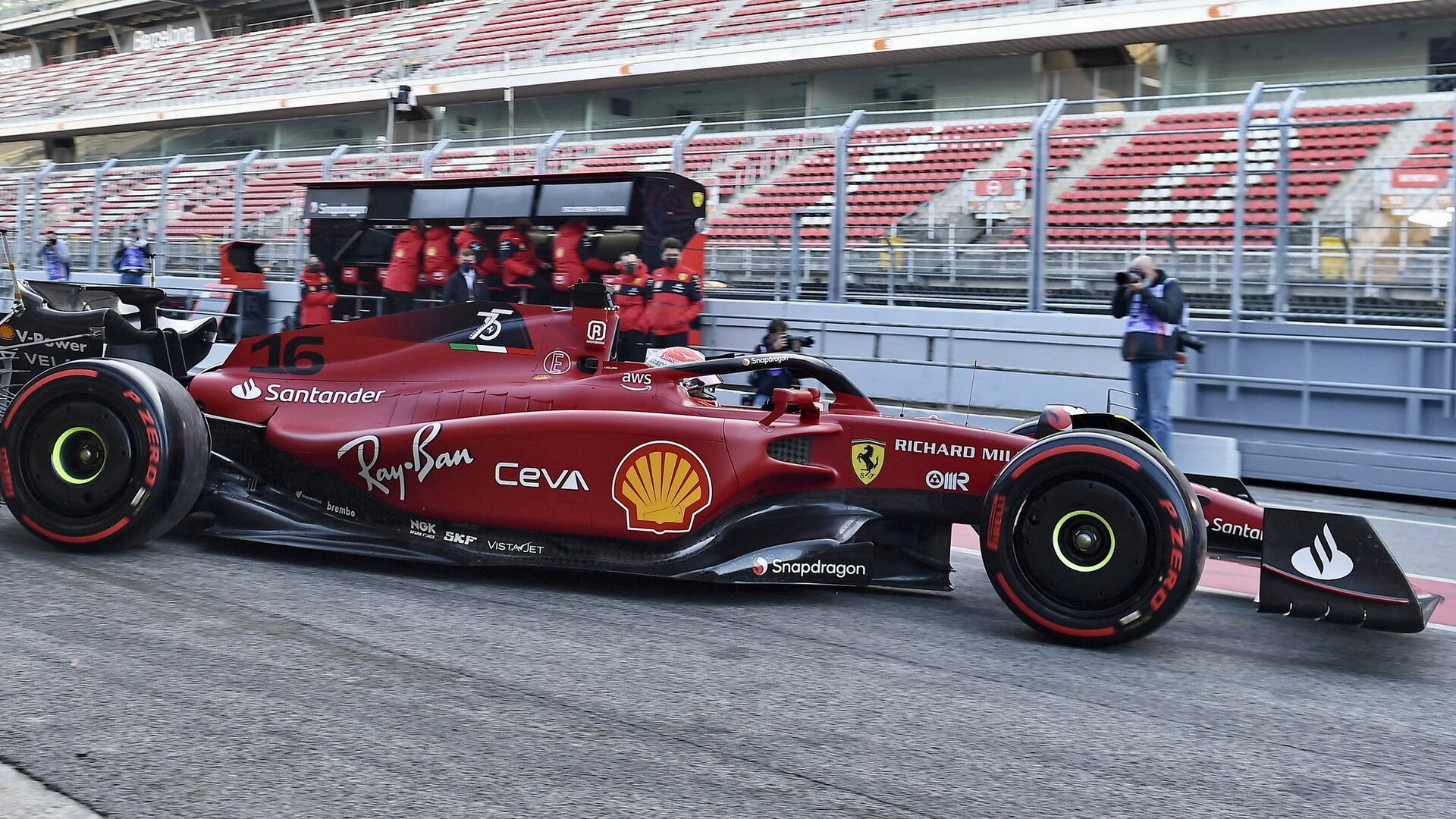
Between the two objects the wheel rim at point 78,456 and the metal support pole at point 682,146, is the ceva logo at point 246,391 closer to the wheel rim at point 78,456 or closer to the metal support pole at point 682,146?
the wheel rim at point 78,456

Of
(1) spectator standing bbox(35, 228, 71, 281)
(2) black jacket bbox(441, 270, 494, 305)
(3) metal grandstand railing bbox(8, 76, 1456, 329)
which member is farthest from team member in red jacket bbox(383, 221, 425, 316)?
(1) spectator standing bbox(35, 228, 71, 281)

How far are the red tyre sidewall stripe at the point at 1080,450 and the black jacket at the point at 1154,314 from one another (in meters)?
4.99

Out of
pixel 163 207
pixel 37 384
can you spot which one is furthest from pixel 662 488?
pixel 163 207

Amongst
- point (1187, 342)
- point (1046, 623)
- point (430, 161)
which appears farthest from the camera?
point (430, 161)

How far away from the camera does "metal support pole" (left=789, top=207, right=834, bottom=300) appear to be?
13773 millimetres

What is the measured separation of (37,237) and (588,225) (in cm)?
1318

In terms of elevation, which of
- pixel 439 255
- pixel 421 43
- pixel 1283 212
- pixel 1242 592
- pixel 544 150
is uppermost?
pixel 421 43

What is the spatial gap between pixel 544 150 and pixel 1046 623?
44.4ft

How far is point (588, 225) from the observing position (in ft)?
46.0

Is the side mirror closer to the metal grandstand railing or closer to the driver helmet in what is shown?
the driver helmet

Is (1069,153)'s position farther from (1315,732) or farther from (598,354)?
(1315,732)

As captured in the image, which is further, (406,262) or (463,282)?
(406,262)

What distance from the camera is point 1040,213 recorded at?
11.8 metres

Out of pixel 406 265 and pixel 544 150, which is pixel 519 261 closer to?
pixel 406 265
